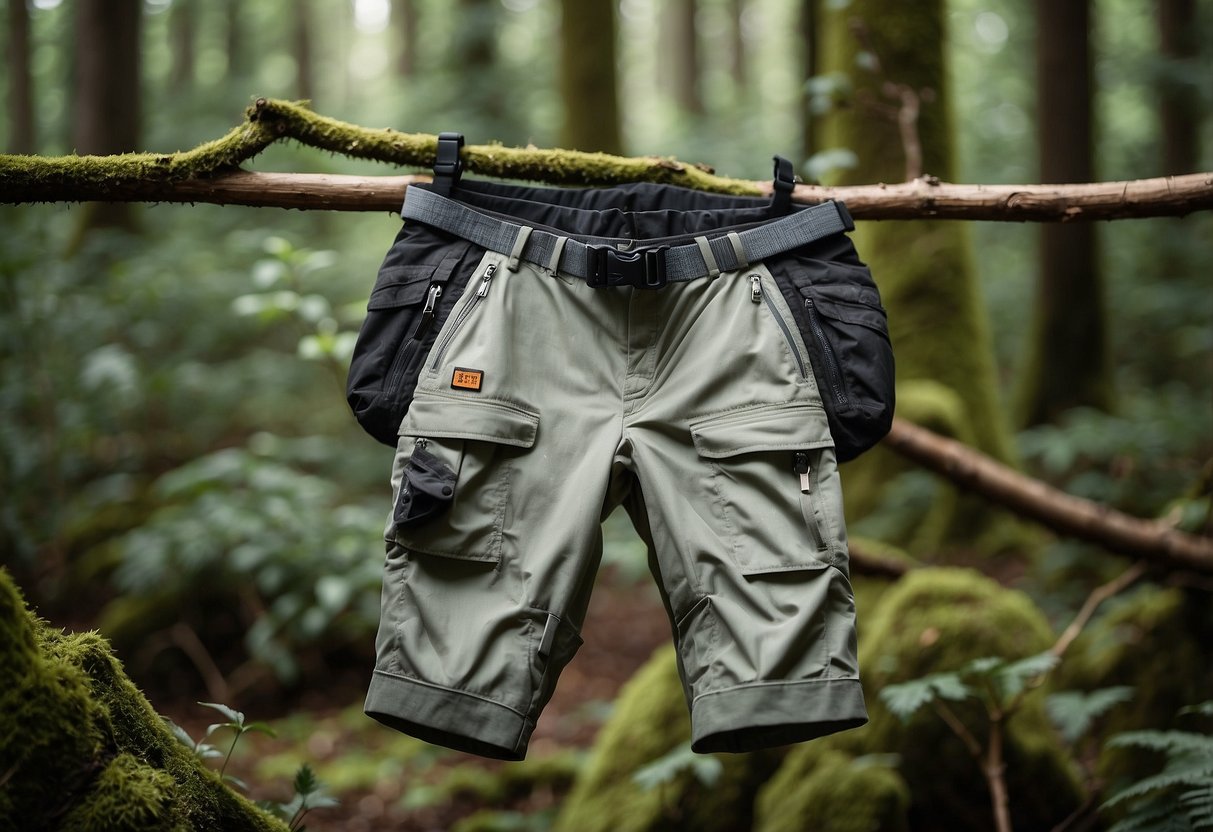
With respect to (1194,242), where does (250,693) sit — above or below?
below

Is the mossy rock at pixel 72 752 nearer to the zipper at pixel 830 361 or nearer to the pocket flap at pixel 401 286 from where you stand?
the pocket flap at pixel 401 286

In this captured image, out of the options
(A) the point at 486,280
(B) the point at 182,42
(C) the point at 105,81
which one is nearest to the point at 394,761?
(A) the point at 486,280

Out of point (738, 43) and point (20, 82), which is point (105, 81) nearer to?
point (20, 82)

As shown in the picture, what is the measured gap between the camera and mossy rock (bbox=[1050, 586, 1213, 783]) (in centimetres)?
333

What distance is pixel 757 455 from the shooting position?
6.39 feet

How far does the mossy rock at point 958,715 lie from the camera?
3.07 metres

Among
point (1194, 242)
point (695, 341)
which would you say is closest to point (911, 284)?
point (695, 341)

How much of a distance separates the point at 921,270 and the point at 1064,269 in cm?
307

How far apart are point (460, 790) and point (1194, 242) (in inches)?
410

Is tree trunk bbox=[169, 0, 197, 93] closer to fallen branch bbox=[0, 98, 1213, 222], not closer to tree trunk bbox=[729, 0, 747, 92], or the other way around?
tree trunk bbox=[729, 0, 747, 92]

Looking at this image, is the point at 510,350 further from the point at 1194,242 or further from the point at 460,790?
the point at 1194,242

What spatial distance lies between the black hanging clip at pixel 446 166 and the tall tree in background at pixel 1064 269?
6825 millimetres

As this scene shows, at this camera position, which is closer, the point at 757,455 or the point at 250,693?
the point at 757,455

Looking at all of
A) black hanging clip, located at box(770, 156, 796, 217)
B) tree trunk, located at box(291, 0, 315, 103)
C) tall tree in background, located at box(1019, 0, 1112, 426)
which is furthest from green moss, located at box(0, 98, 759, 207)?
tree trunk, located at box(291, 0, 315, 103)
